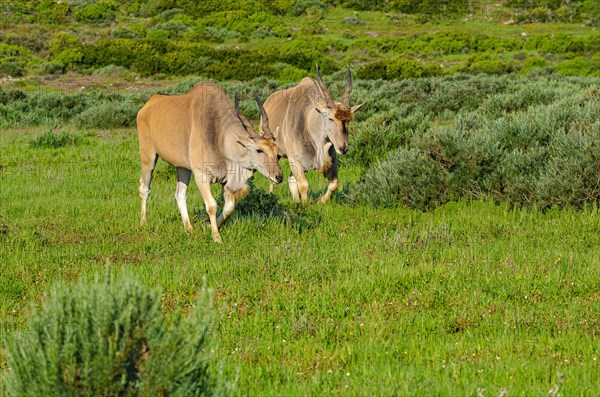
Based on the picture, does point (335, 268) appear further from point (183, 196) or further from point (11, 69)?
point (11, 69)

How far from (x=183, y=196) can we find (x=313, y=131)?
8.60 feet

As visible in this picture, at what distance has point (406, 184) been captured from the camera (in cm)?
1180

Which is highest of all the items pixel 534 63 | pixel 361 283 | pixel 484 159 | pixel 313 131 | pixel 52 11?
pixel 361 283

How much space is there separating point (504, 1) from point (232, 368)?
80.1 meters

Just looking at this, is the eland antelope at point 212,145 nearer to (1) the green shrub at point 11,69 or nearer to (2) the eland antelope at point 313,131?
(2) the eland antelope at point 313,131

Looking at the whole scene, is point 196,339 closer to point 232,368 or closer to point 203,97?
point 232,368

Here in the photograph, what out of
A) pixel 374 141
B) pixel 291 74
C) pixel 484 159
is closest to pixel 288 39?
pixel 291 74

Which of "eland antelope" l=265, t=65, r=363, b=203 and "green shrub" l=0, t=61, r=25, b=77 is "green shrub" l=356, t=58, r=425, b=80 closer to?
"green shrub" l=0, t=61, r=25, b=77

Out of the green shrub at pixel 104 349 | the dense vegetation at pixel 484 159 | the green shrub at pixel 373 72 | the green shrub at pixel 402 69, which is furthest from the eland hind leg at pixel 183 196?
the green shrub at pixel 402 69

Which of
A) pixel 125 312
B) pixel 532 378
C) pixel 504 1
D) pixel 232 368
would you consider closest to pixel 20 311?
pixel 232 368

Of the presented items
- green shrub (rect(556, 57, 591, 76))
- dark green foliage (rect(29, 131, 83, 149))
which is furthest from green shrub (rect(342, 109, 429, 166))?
green shrub (rect(556, 57, 591, 76))

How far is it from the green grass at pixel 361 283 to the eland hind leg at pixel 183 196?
14 cm

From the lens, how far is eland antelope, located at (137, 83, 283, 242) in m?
9.78

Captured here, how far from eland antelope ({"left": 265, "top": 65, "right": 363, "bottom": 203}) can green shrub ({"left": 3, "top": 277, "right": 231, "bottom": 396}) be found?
8342 mm
